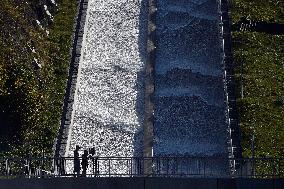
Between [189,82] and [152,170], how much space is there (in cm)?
1350

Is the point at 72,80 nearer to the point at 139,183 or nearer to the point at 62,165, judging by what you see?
the point at 62,165

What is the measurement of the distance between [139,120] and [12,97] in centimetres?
583

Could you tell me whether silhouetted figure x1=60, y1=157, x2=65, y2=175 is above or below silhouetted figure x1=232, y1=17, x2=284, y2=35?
below

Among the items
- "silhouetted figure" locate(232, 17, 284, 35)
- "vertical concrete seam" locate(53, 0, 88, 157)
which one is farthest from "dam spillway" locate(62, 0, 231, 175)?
"silhouetted figure" locate(232, 17, 284, 35)

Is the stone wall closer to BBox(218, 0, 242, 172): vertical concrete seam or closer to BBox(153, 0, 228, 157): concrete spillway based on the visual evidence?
BBox(218, 0, 242, 172): vertical concrete seam

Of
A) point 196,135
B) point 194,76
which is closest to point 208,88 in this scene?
point 194,76

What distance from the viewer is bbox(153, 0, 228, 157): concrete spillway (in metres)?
47.7

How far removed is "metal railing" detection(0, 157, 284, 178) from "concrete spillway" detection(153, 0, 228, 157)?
5880mm

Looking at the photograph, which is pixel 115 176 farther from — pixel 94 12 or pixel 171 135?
pixel 94 12

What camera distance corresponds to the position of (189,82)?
52.8m

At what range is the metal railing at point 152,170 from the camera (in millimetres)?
37656

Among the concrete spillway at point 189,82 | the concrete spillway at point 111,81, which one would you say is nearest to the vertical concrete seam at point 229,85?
the concrete spillway at point 189,82

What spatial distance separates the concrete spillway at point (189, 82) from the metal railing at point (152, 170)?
5.88 metres

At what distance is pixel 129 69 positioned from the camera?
177 ft
